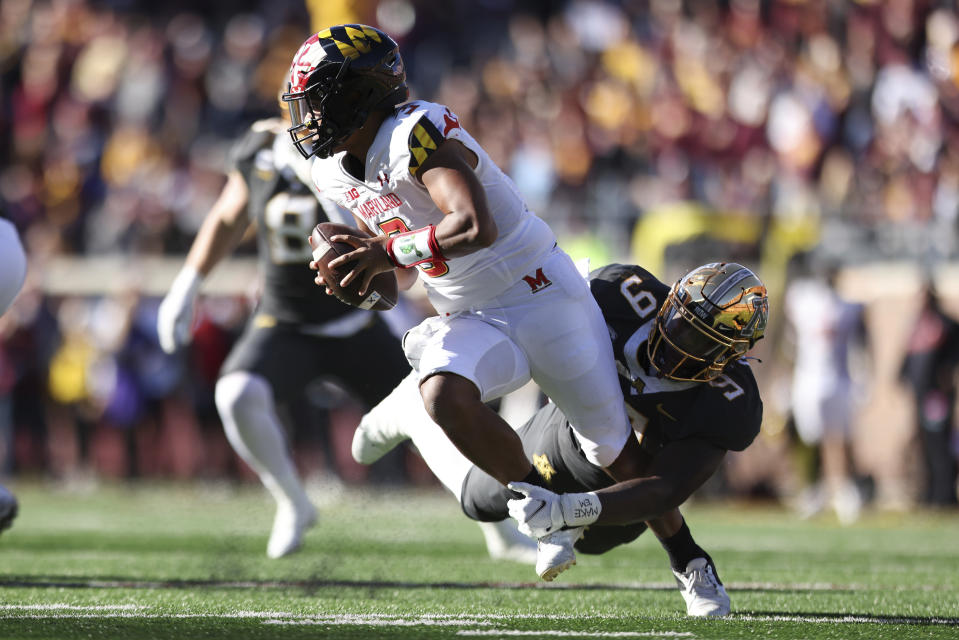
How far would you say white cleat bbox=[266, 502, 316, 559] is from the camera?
5.90 meters

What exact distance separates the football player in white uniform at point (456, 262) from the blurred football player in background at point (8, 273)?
1.31 m

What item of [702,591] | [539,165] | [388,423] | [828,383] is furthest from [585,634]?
[539,165]

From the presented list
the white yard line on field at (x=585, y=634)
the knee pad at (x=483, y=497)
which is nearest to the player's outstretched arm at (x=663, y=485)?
the white yard line on field at (x=585, y=634)

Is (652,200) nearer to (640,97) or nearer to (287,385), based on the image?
(640,97)

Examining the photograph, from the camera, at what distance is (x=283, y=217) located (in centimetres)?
598

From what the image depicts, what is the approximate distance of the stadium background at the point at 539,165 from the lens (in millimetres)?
11000

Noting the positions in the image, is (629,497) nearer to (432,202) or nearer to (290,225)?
(432,202)

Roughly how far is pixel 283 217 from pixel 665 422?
7.86ft

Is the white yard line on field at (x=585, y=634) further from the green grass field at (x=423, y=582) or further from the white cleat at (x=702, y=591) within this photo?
the white cleat at (x=702, y=591)

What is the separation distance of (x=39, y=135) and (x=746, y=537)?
389 inches

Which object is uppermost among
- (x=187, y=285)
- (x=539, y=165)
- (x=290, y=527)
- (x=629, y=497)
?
(x=629, y=497)

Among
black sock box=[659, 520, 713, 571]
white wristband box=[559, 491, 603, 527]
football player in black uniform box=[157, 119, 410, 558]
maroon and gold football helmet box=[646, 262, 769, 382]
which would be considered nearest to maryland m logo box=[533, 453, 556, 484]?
black sock box=[659, 520, 713, 571]

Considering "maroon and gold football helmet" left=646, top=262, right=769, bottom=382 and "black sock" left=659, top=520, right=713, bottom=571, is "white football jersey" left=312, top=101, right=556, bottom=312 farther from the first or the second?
"black sock" left=659, top=520, right=713, bottom=571

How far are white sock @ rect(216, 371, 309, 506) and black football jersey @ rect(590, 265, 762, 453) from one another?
199cm
